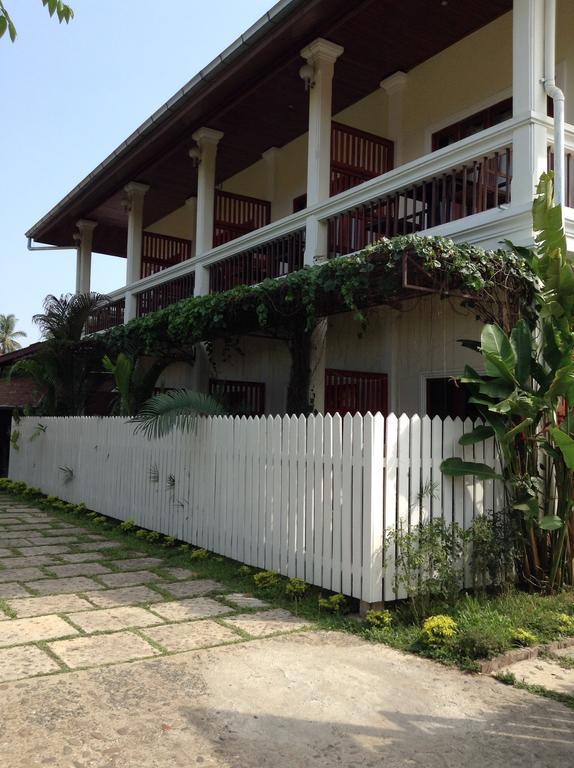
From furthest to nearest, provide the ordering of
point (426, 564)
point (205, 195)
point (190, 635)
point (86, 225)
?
point (86, 225) < point (205, 195) < point (426, 564) < point (190, 635)

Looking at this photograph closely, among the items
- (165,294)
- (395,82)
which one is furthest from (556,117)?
(165,294)

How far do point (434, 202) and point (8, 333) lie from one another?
73916 mm

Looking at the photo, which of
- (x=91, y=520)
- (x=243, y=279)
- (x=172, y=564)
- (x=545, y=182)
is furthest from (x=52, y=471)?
(x=545, y=182)

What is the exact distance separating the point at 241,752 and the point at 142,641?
185cm

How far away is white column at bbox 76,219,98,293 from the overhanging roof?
1864 mm

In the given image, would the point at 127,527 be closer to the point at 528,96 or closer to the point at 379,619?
the point at 379,619

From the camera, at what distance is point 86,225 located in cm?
1800

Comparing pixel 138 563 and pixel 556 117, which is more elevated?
pixel 556 117

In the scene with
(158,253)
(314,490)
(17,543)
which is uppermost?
(158,253)

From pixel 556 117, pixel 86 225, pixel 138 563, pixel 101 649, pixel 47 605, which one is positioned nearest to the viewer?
pixel 101 649

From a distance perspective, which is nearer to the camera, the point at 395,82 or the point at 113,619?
the point at 113,619

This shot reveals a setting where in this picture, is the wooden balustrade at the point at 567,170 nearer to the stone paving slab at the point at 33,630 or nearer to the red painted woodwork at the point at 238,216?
the stone paving slab at the point at 33,630

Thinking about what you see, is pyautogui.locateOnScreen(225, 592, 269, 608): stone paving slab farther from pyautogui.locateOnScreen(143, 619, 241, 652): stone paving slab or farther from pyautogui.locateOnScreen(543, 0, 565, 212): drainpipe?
pyautogui.locateOnScreen(543, 0, 565, 212): drainpipe

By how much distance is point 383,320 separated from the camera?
10469 mm
